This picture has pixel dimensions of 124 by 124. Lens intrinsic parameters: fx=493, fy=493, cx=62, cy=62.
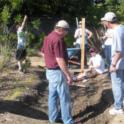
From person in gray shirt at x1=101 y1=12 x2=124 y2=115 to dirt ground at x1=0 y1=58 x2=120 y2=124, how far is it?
38 centimetres

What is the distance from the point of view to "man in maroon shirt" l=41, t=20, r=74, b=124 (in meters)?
8.59

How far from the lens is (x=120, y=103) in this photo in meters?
9.71

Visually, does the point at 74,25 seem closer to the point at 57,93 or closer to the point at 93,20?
the point at 93,20

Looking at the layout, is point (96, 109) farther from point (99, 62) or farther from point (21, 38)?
point (21, 38)

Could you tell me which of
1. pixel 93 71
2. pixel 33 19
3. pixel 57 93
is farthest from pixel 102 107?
pixel 33 19

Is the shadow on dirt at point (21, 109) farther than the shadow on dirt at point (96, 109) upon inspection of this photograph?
No

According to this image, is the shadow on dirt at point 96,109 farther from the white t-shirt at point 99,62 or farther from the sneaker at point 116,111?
the white t-shirt at point 99,62

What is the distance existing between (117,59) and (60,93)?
124 cm

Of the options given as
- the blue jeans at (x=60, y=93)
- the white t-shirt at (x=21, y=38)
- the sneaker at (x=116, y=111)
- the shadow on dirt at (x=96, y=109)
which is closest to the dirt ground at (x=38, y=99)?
the shadow on dirt at (x=96, y=109)

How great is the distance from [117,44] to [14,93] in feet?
11.3

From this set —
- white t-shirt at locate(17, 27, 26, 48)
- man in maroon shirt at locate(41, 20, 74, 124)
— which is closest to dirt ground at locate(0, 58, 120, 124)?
man in maroon shirt at locate(41, 20, 74, 124)

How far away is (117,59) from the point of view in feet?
30.1

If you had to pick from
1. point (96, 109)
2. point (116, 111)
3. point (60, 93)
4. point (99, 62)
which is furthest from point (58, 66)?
point (99, 62)

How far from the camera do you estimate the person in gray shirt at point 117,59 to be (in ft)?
29.8
